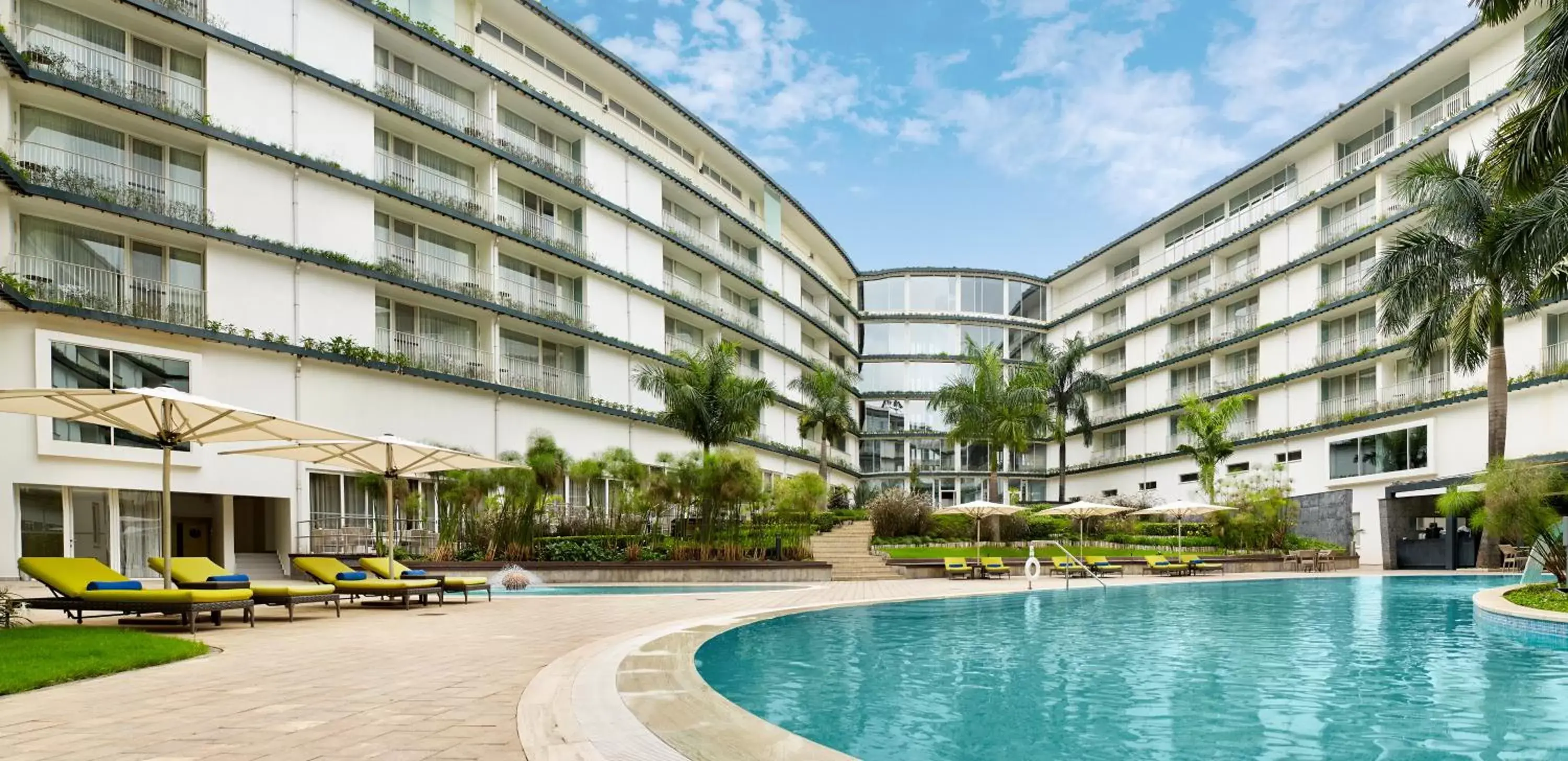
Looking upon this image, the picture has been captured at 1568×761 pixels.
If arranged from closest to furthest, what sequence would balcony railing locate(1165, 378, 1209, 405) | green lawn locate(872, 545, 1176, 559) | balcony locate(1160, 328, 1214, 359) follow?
green lawn locate(872, 545, 1176, 559), balcony locate(1160, 328, 1214, 359), balcony railing locate(1165, 378, 1209, 405)

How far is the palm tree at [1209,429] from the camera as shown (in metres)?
40.3

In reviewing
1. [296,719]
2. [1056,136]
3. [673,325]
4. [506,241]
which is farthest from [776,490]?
[1056,136]

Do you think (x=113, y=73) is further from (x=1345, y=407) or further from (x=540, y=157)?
(x=1345, y=407)

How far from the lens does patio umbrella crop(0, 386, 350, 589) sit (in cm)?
1153

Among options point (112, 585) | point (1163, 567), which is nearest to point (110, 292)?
point (112, 585)

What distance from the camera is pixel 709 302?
43062 millimetres

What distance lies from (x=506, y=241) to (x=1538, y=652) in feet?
93.3

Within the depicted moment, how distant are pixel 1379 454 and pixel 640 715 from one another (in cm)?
3866

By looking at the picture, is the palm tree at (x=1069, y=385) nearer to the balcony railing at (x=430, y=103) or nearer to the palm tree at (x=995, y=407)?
the palm tree at (x=995, y=407)

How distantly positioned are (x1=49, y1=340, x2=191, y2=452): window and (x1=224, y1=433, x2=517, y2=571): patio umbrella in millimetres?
5388

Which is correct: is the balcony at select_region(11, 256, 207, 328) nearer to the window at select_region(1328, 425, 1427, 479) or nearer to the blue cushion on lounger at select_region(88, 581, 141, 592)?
the blue cushion on lounger at select_region(88, 581, 141, 592)

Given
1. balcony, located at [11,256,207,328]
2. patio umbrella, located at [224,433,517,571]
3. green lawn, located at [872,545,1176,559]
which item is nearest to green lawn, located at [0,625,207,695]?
patio umbrella, located at [224,433,517,571]

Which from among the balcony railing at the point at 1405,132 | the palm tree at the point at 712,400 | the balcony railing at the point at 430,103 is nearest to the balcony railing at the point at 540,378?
the palm tree at the point at 712,400

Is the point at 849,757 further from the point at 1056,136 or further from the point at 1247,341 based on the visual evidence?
the point at 1056,136
